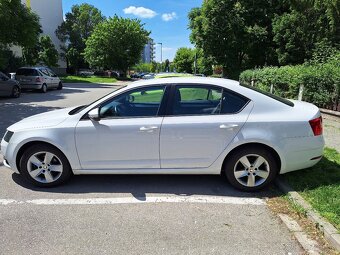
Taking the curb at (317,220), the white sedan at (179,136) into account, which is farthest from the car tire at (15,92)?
the curb at (317,220)

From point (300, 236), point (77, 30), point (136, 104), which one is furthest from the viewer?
point (77, 30)

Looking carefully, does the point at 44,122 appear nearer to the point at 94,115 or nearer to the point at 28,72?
the point at 94,115

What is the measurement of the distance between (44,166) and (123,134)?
4.25ft

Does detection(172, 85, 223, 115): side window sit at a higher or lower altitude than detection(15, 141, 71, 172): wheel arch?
higher

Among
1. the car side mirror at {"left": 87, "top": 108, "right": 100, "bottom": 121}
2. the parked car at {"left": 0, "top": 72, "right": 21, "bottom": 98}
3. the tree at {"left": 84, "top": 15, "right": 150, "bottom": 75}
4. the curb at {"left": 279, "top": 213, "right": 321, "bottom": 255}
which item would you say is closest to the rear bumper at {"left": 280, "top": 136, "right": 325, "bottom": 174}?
the curb at {"left": 279, "top": 213, "right": 321, "bottom": 255}

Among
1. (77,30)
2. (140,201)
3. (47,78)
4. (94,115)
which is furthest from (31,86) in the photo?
(77,30)

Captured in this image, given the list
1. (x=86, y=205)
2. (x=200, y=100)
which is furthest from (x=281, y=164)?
(x=86, y=205)

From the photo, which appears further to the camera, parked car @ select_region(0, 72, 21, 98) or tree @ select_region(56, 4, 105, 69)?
tree @ select_region(56, 4, 105, 69)

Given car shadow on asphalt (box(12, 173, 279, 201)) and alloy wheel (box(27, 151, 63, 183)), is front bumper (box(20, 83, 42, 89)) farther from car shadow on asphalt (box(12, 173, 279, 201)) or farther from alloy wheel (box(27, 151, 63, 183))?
alloy wheel (box(27, 151, 63, 183))

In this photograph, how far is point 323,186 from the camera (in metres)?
4.98

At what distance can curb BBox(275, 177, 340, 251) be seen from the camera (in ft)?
11.9

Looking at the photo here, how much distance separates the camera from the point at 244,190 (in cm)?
506

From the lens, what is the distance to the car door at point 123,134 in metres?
4.91

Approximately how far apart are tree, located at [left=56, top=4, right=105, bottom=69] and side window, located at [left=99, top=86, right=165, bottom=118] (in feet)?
221
